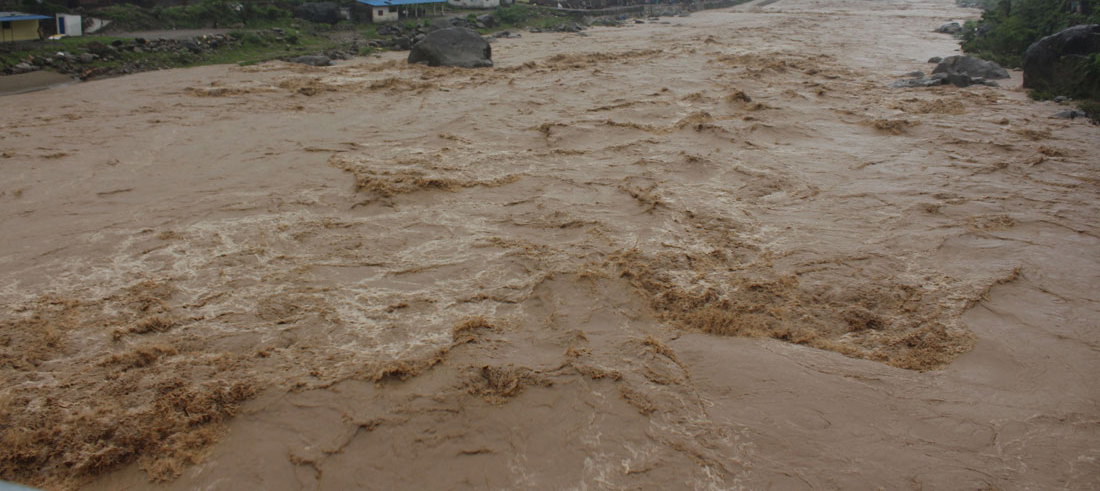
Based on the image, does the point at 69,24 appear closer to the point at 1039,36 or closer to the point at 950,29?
the point at 1039,36

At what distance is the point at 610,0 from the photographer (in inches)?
1460

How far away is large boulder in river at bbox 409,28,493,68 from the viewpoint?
16.6m

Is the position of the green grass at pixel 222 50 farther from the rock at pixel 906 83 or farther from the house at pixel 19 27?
the rock at pixel 906 83

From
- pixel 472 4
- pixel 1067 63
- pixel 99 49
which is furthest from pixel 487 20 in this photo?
pixel 1067 63

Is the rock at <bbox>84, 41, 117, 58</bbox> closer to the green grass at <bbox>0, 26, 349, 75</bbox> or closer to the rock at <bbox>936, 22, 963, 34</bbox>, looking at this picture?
the green grass at <bbox>0, 26, 349, 75</bbox>

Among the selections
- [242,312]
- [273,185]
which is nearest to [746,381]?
[242,312]

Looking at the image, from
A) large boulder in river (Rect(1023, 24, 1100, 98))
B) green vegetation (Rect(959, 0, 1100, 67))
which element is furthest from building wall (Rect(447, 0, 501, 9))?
large boulder in river (Rect(1023, 24, 1100, 98))

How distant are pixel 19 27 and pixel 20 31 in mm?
90

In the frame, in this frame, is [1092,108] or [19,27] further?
[19,27]

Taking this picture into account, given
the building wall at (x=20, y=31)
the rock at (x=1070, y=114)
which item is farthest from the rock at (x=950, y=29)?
the building wall at (x=20, y=31)

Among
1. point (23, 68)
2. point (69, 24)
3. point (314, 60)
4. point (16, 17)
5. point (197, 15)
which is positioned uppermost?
point (197, 15)

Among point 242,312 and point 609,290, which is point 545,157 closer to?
point 609,290

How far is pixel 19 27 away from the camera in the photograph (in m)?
14.9

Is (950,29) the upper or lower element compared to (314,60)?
upper
